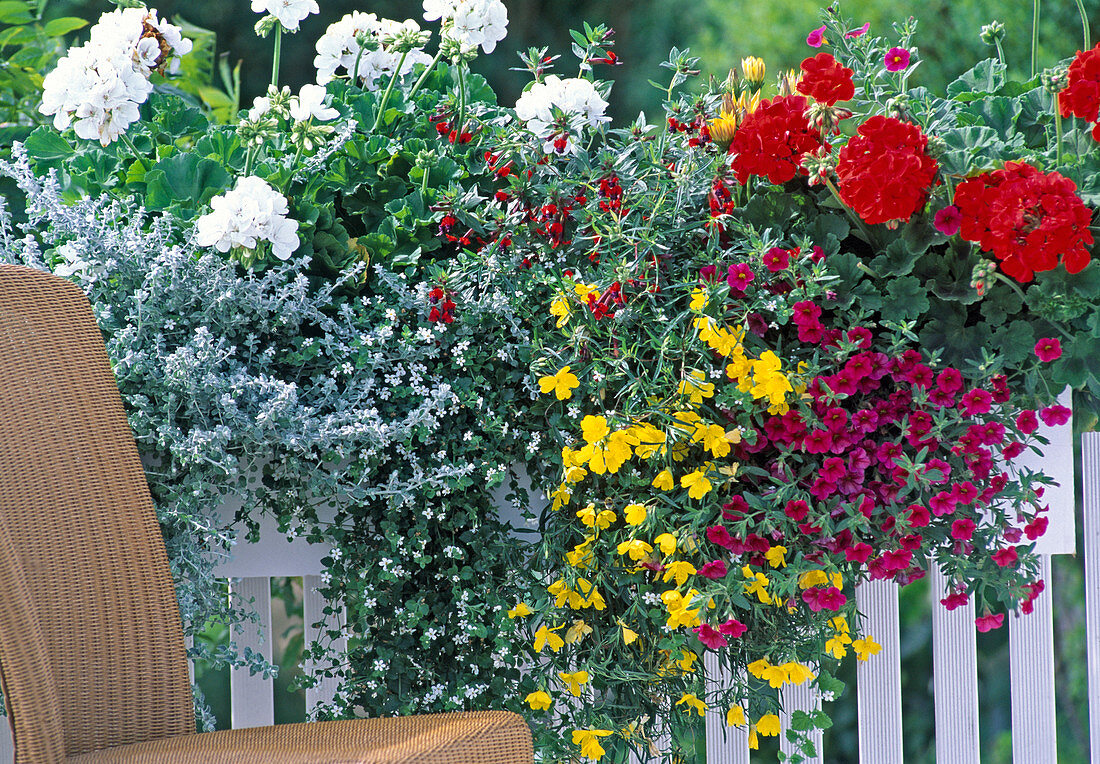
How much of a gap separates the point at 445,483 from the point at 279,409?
24cm

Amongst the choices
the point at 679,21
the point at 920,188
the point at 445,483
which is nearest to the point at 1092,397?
the point at 920,188

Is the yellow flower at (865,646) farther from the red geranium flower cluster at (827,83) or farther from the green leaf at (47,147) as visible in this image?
the green leaf at (47,147)

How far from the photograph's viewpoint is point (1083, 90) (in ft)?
3.69

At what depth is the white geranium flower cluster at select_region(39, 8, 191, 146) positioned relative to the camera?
4.25 ft

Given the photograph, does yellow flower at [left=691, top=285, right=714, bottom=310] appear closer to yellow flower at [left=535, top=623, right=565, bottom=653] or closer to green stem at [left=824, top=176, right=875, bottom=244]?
green stem at [left=824, top=176, right=875, bottom=244]

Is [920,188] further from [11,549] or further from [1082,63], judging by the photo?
[11,549]

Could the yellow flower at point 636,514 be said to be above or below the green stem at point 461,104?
below

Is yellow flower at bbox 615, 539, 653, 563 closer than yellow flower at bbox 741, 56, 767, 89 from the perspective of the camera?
Yes

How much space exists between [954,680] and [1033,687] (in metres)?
0.13

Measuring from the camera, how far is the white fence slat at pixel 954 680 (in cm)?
150

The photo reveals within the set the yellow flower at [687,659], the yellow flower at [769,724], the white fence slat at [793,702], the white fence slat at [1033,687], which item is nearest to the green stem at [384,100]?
the yellow flower at [687,659]

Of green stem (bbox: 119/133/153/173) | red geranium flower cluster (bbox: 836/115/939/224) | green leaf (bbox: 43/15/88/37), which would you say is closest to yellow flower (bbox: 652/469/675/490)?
red geranium flower cluster (bbox: 836/115/939/224)

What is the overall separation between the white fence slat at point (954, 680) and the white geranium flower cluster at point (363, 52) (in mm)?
1240

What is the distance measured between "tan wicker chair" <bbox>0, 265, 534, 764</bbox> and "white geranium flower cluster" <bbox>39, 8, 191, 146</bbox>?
0.28 m
